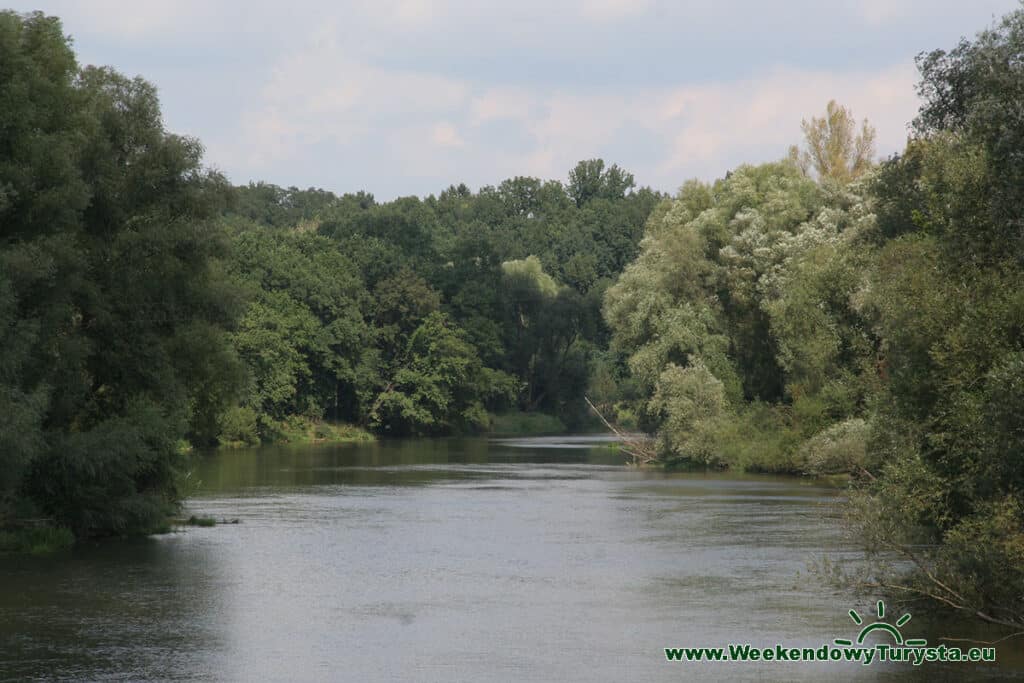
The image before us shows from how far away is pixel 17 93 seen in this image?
3272 cm

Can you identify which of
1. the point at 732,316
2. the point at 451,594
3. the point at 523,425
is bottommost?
the point at 451,594

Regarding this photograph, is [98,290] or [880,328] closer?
[98,290]

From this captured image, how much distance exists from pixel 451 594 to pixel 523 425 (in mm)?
91179

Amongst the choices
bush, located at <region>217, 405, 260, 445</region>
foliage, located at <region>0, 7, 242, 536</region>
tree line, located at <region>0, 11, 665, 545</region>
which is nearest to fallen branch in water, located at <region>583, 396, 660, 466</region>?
bush, located at <region>217, 405, 260, 445</region>

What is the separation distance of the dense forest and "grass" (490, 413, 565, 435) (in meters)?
33.4

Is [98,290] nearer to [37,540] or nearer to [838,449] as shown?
[37,540]

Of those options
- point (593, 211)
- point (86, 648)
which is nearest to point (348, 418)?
point (593, 211)

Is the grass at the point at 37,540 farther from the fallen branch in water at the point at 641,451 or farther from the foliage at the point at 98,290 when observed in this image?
the fallen branch in water at the point at 641,451

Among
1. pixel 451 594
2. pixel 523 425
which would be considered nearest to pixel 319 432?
pixel 523 425

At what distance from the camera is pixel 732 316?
7162 cm

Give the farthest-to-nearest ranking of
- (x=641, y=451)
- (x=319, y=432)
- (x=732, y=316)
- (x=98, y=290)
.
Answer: (x=319, y=432)
(x=641, y=451)
(x=732, y=316)
(x=98, y=290)

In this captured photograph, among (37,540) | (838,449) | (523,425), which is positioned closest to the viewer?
(37,540)

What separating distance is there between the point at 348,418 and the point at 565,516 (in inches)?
2752

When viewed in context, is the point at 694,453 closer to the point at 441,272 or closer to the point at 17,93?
the point at 17,93
